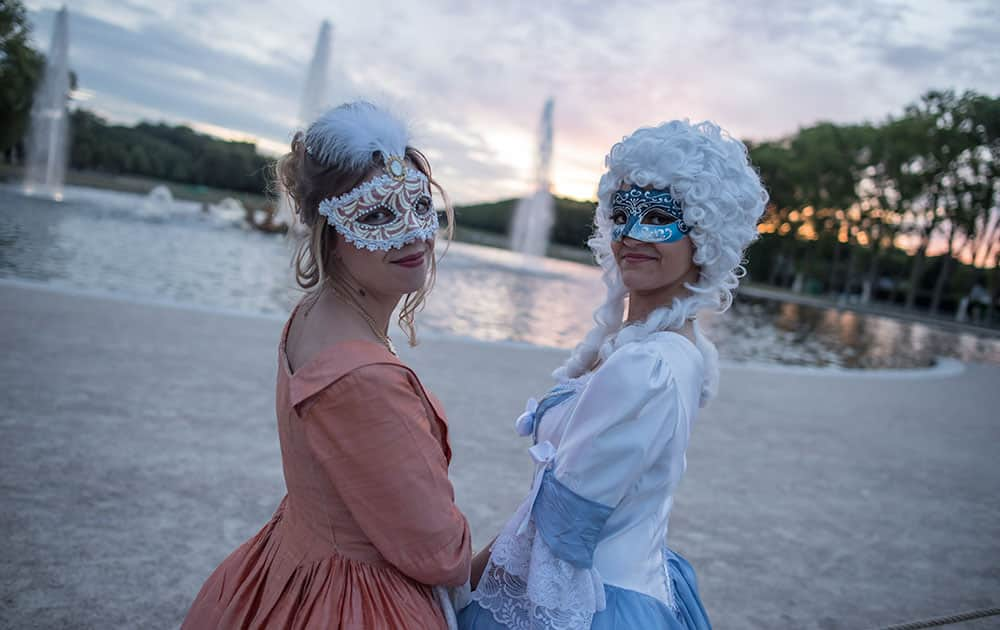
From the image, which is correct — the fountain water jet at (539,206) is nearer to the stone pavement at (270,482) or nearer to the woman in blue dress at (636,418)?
the stone pavement at (270,482)

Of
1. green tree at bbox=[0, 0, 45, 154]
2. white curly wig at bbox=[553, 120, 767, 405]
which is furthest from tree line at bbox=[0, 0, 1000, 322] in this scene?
white curly wig at bbox=[553, 120, 767, 405]

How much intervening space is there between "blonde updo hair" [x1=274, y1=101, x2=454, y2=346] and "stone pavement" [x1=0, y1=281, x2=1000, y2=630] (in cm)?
211

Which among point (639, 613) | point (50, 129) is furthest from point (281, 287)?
point (50, 129)

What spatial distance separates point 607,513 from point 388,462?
543 mm

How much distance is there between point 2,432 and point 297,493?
411 cm

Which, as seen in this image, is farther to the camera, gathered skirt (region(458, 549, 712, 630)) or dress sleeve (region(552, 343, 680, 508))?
gathered skirt (region(458, 549, 712, 630))

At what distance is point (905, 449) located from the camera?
25.2 feet

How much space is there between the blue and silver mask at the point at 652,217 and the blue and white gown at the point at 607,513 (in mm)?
278

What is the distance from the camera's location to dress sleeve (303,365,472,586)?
1.48 m

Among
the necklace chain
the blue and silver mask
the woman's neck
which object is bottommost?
the necklace chain

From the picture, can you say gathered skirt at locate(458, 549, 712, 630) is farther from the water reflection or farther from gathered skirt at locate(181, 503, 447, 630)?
the water reflection

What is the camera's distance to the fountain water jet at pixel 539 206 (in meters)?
34.5

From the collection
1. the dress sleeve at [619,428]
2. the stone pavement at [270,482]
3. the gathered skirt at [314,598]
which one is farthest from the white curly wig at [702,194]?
the stone pavement at [270,482]

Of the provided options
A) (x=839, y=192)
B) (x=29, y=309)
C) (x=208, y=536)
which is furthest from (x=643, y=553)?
(x=839, y=192)
